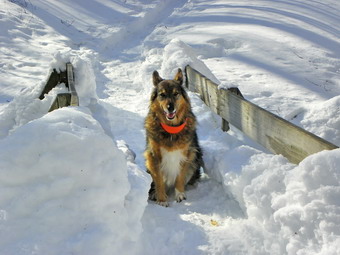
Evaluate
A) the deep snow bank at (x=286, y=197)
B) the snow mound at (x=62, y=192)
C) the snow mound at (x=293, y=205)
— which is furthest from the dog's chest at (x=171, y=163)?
the snow mound at (x=62, y=192)

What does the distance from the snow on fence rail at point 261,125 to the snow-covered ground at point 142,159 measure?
148mm

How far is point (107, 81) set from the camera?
7875 mm

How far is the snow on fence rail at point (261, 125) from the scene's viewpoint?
2801 mm

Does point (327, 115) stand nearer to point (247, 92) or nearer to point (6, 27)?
point (247, 92)

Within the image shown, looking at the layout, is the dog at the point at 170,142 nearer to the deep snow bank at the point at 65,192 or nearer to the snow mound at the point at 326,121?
the deep snow bank at the point at 65,192

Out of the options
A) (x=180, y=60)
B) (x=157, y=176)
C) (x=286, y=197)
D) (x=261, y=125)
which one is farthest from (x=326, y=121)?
(x=180, y=60)

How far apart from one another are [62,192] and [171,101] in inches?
74.0

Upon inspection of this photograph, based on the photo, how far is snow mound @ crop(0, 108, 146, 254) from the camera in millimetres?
2012

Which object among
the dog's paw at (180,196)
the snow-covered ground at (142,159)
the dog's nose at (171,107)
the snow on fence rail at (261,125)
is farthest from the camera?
the dog's paw at (180,196)

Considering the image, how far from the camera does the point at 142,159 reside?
476 cm

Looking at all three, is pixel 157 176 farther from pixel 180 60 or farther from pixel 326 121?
pixel 180 60

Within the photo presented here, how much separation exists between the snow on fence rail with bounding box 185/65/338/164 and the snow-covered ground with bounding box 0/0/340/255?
0.15 metres

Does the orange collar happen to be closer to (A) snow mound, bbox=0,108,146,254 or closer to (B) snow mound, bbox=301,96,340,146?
(A) snow mound, bbox=0,108,146,254

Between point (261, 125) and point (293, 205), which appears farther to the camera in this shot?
point (261, 125)
